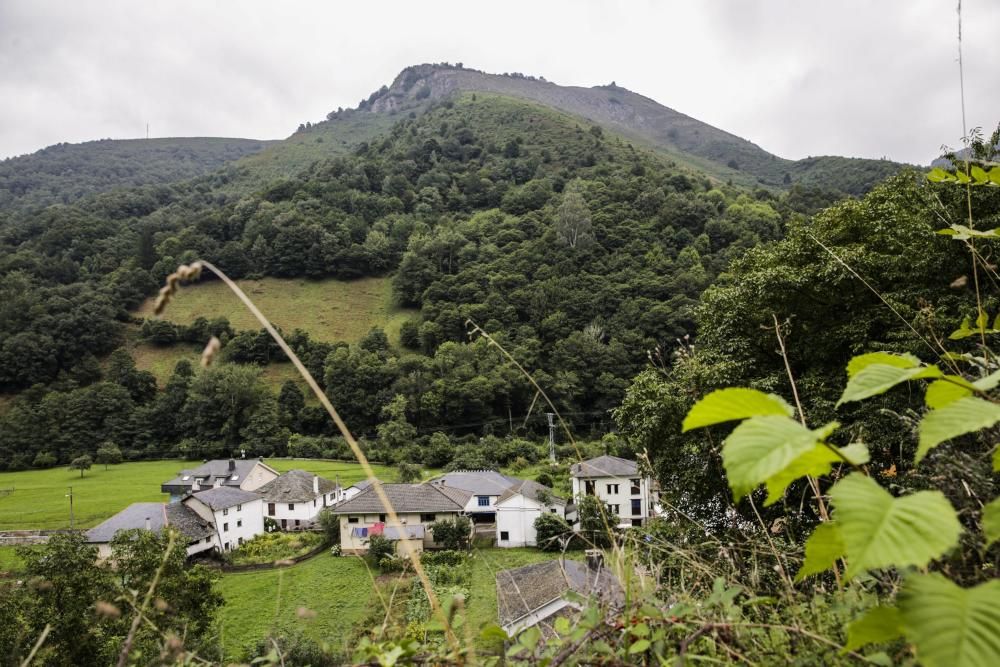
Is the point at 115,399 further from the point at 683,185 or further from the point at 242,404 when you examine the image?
the point at 683,185

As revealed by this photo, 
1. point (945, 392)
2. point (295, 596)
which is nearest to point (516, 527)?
point (295, 596)

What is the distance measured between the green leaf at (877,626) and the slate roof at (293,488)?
3566 cm

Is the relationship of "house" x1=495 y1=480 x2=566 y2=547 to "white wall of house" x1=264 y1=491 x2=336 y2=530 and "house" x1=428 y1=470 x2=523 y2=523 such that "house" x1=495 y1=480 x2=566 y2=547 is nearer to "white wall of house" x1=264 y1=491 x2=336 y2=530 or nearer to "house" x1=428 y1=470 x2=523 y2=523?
"house" x1=428 y1=470 x2=523 y2=523

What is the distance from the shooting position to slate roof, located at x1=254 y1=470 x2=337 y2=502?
33.1 m

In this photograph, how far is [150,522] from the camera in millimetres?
24297

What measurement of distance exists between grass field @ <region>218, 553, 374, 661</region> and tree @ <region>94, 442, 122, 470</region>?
30162 mm

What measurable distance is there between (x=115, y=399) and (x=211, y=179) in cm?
7579

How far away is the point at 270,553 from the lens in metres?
27.0

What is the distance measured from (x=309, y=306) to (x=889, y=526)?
70134 mm

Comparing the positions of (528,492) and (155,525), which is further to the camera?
(528,492)

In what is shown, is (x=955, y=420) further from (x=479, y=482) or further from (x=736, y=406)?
(x=479, y=482)

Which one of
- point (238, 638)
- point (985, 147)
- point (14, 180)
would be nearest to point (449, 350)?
point (238, 638)

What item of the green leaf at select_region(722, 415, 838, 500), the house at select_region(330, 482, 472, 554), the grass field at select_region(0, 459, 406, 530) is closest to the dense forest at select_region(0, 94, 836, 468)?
the grass field at select_region(0, 459, 406, 530)

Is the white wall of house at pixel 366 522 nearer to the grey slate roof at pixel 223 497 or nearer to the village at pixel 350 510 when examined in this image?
the village at pixel 350 510
